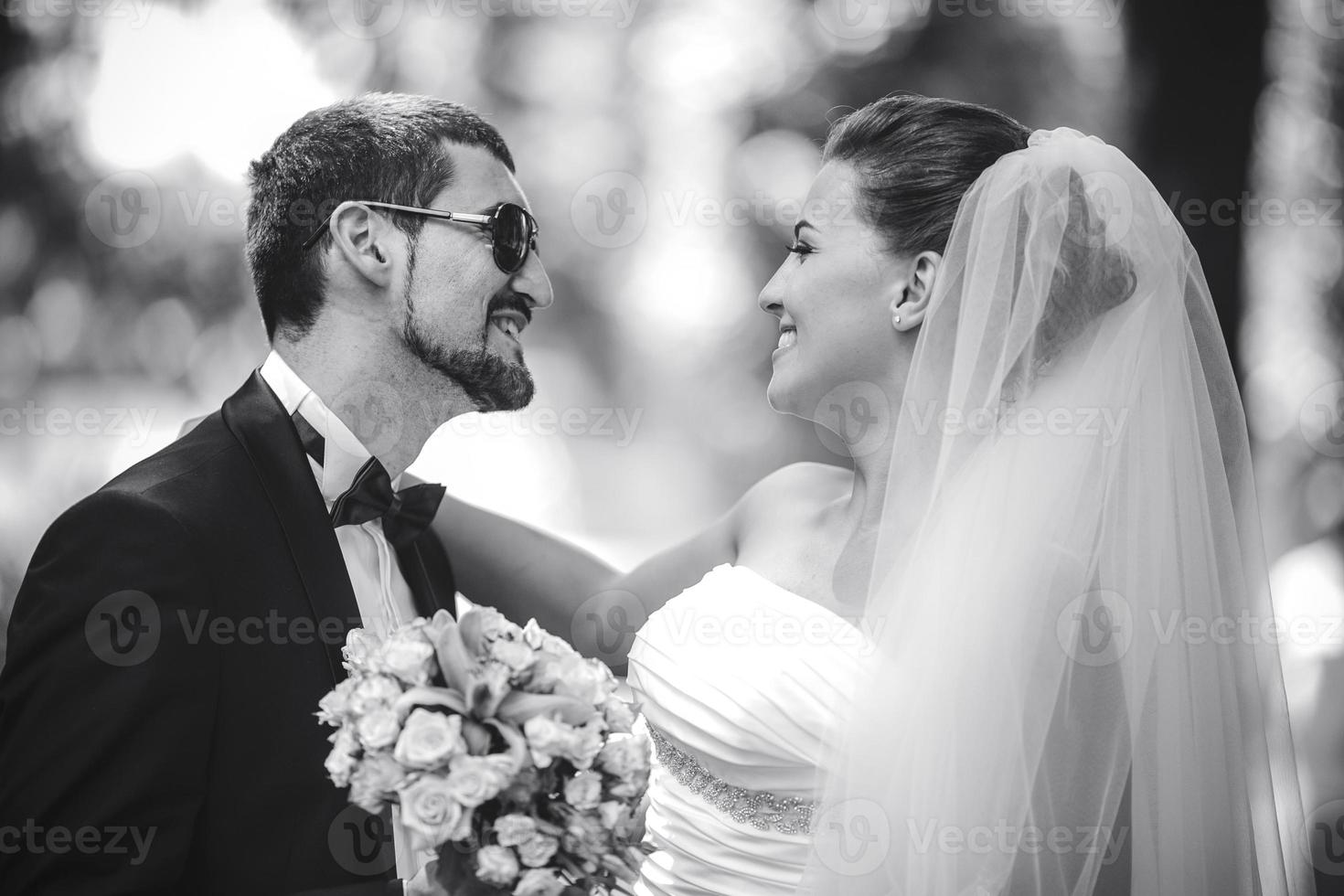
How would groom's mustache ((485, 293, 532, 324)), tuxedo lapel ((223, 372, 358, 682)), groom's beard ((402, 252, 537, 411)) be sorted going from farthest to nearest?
groom's mustache ((485, 293, 532, 324))
groom's beard ((402, 252, 537, 411))
tuxedo lapel ((223, 372, 358, 682))

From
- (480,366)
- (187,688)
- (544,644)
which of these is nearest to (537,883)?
(544,644)

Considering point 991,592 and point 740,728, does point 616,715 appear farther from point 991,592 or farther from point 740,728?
point 991,592

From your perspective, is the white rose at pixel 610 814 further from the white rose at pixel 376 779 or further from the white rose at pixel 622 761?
the white rose at pixel 376 779

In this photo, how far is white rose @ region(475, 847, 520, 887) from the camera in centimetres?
186

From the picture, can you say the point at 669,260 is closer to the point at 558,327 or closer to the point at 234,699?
the point at 558,327

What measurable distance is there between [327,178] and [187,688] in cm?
131

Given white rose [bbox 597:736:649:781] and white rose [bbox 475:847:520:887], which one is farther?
white rose [bbox 597:736:649:781]

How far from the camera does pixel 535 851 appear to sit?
6.21 feet

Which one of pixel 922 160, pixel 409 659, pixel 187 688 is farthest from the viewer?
pixel 922 160

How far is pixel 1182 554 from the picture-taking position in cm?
→ 245

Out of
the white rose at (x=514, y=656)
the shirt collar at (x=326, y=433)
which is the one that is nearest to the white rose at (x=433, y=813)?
the white rose at (x=514, y=656)

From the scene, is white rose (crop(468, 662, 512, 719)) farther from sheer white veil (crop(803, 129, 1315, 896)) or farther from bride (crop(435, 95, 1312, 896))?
sheer white veil (crop(803, 129, 1315, 896))

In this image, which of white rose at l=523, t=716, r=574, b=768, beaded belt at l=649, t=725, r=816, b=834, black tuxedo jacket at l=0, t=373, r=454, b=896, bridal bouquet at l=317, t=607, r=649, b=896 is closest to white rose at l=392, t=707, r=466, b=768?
bridal bouquet at l=317, t=607, r=649, b=896

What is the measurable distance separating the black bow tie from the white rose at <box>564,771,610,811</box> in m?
0.93
